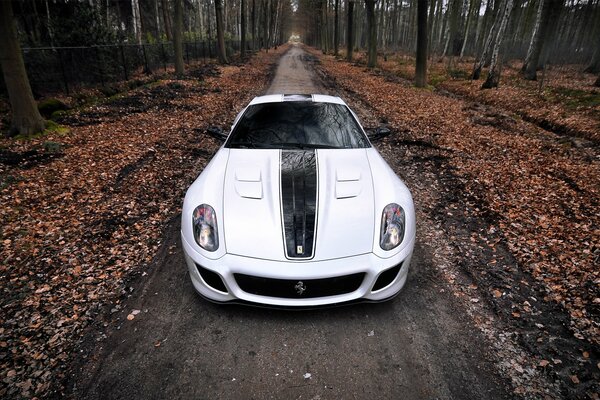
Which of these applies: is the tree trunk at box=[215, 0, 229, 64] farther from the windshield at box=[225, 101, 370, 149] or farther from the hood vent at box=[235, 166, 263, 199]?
the hood vent at box=[235, 166, 263, 199]

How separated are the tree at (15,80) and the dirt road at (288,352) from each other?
20.6ft

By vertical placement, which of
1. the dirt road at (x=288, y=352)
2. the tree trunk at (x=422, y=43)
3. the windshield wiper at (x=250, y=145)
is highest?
the tree trunk at (x=422, y=43)

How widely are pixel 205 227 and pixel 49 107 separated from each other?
8933 mm

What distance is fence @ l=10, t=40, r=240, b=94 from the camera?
10.2m

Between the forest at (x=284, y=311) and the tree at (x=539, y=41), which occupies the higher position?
the tree at (x=539, y=41)

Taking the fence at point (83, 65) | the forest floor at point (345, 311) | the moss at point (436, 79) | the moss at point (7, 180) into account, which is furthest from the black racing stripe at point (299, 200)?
the moss at point (436, 79)

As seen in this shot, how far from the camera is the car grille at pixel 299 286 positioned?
8.34 feet

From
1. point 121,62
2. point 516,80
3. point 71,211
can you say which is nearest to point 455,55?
point 516,80

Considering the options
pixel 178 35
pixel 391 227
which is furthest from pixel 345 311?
pixel 178 35

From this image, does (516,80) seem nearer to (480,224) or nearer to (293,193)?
(480,224)

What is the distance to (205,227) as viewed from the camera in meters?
2.81

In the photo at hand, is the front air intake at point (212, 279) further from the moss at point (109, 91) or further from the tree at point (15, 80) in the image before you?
the moss at point (109, 91)

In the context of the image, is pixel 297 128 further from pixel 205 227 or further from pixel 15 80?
pixel 15 80

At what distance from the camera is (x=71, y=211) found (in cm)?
465
